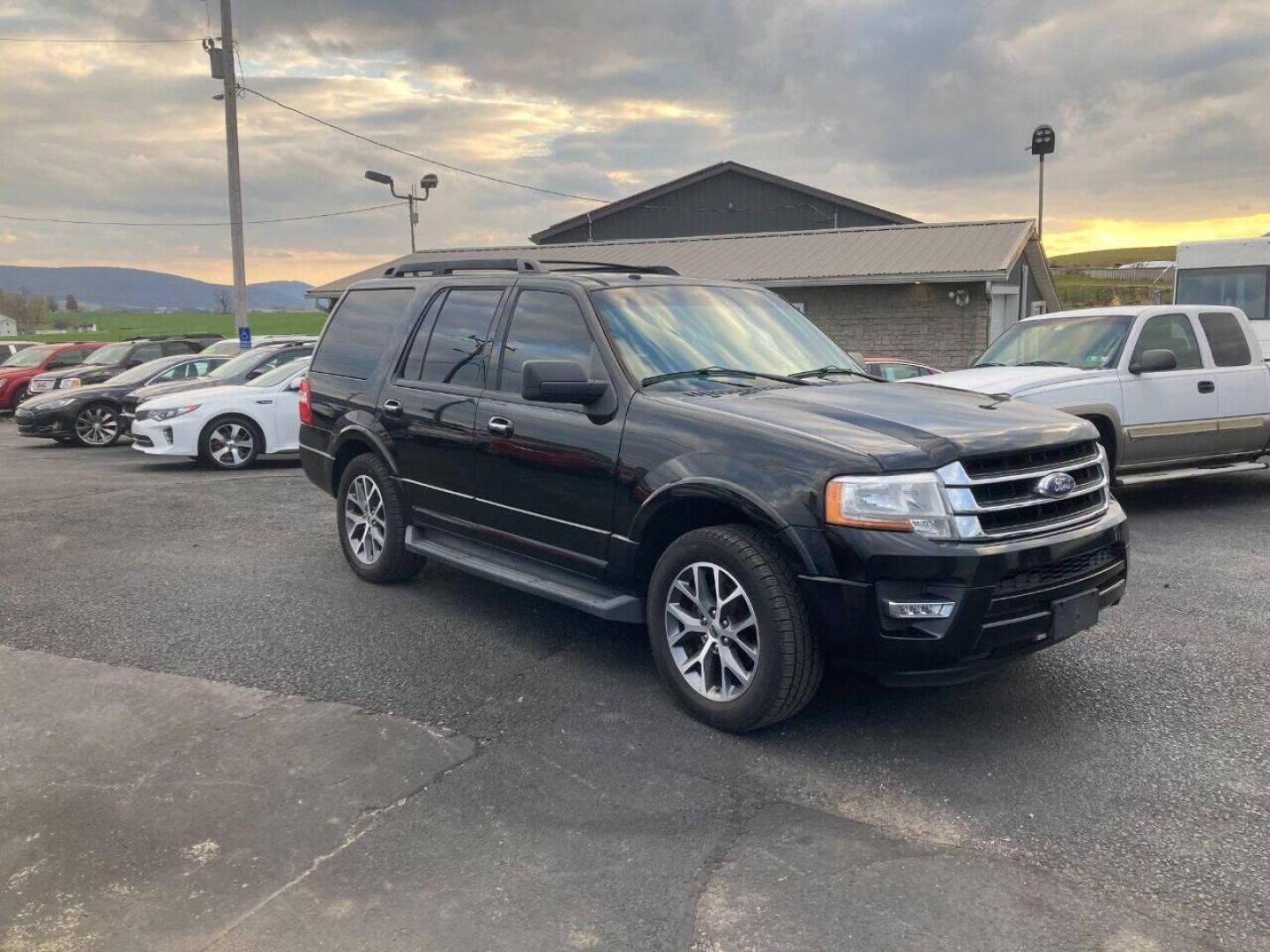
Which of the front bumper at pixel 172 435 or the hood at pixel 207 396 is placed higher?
the hood at pixel 207 396

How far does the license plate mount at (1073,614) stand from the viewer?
3.78 metres

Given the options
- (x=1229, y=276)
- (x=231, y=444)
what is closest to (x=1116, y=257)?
(x=1229, y=276)

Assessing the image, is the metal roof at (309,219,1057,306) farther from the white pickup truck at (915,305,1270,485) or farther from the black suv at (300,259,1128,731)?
the black suv at (300,259,1128,731)

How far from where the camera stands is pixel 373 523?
248 inches

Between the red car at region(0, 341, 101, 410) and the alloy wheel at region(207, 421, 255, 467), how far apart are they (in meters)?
12.8

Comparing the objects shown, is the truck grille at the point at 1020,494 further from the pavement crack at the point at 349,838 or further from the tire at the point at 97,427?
the tire at the point at 97,427

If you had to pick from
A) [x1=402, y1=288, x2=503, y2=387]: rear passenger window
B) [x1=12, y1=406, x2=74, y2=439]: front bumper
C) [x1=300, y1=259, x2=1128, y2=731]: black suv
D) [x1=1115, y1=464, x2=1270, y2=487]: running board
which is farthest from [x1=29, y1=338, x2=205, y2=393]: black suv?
[x1=1115, y1=464, x2=1270, y2=487]: running board

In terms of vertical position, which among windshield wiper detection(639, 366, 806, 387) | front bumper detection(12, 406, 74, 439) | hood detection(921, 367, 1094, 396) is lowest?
front bumper detection(12, 406, 74, 439)

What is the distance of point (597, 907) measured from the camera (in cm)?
288

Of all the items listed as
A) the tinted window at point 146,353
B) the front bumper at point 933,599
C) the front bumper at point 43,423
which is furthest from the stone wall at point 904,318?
the front bumper at point 933,599

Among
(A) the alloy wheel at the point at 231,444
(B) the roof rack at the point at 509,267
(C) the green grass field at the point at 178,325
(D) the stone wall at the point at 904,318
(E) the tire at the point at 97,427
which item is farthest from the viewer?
(C) the green grass field at the point at 178,325

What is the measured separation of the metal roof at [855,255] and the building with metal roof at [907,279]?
0.03 m

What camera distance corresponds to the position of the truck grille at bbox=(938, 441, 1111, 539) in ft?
12.0

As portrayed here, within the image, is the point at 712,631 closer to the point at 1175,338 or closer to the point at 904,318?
the point at 1175,338
